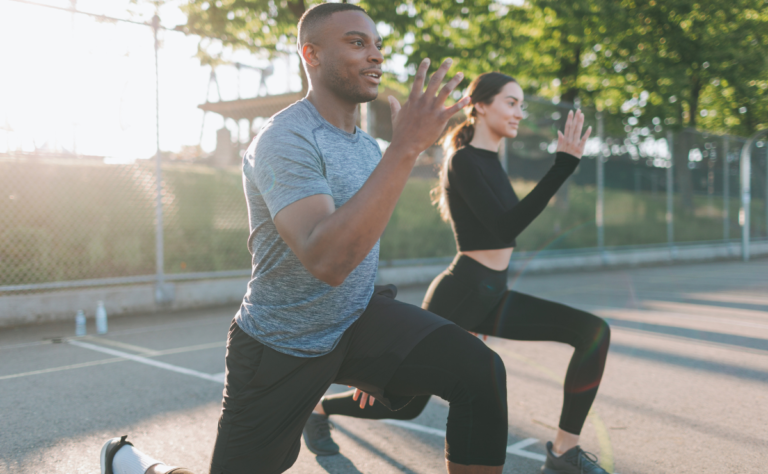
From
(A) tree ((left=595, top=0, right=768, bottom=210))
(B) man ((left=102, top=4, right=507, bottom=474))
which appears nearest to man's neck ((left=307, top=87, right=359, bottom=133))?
(B) man ((left=102, top=4, right=507, bottom=474))

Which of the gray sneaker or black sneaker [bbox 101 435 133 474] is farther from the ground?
black sneaker [bbox 101 435 133 474]

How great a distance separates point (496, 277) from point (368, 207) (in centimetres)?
174

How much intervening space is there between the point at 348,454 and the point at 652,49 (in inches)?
721

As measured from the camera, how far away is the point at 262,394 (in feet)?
6.38

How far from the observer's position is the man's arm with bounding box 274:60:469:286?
1548mm

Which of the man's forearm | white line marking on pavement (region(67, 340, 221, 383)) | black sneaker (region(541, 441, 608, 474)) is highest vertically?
the man's forearm

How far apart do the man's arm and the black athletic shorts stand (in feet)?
1.67

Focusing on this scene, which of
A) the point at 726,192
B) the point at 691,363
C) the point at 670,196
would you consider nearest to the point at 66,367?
the point at 691,363

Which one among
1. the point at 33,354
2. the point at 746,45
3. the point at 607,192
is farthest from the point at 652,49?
the point at 33,354

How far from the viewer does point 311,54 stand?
203 cm

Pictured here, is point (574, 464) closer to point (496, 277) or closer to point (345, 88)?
point (496, 277)

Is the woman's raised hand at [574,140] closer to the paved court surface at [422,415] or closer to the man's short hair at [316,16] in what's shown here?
the man's short hair at [316,16]

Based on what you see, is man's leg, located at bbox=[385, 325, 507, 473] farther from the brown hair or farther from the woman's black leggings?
the brown hair

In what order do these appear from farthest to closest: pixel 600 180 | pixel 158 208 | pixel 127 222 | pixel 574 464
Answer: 1. pixel 600 180
2. pixel 127 222
3. pixel 158 208
4. pixel 574 464
